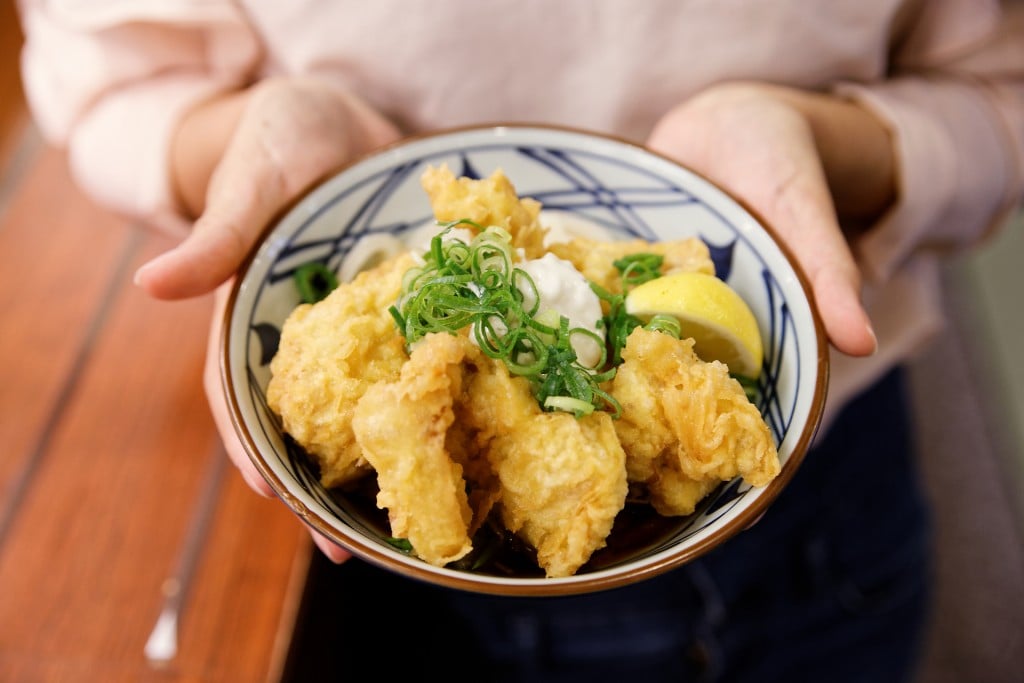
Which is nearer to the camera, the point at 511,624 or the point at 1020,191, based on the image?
the point at 1020,191

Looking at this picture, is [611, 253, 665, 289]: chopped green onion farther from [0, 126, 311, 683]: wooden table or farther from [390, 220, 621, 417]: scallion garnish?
[0, 126, 311, 683]: wooden table

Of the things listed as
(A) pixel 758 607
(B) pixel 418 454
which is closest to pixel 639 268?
(B) pixel 418 454

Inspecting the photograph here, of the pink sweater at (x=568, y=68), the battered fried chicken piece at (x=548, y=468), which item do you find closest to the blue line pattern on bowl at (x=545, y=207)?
the battered fried chicken piece at (x=548, y=468)

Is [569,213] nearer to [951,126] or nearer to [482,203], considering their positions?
[482,203]

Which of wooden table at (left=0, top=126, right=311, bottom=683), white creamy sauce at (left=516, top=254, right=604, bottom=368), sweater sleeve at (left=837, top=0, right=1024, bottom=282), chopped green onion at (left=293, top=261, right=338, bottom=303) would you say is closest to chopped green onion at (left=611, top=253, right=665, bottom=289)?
white creamy sauce at (left=516, top=254, right=604, bottom=368)

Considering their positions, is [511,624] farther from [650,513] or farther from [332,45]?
[332,45]

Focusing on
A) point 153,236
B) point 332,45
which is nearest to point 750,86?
point 332,45
